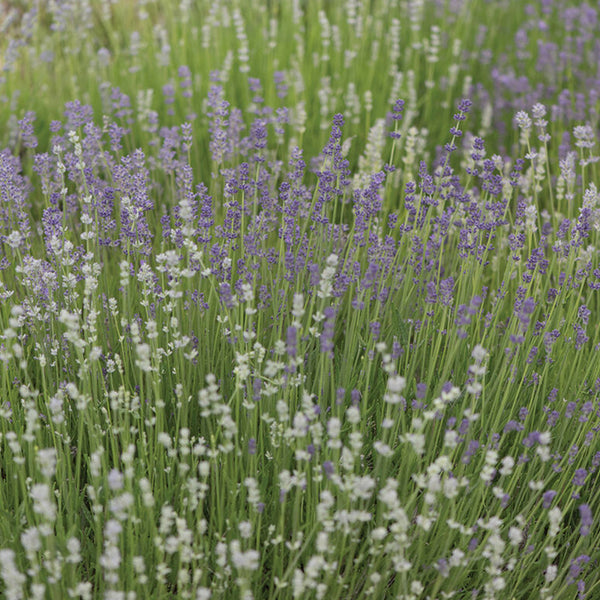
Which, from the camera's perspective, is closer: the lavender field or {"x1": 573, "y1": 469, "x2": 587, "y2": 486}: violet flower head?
the lavender field

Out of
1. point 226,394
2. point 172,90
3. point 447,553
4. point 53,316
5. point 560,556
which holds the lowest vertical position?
point 560,556

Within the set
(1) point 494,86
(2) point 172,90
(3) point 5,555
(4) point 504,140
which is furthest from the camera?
(1) point 494,86

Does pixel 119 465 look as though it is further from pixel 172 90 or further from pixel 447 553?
pixel 172 90

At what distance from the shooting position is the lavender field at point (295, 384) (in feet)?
6.55

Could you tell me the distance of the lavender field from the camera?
1995mm

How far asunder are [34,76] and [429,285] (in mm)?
4209

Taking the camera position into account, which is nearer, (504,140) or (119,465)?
(119,465)

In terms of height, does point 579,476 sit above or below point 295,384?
below

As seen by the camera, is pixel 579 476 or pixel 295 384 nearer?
pixel 579 476

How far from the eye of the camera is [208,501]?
2.46 meters

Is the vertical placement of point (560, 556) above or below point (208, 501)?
below

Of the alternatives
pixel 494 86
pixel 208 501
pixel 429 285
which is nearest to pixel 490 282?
pixel 429 285

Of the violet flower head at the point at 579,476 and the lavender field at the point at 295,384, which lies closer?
the lavender field at the point at 295,384

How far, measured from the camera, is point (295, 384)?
2258 millimetres
